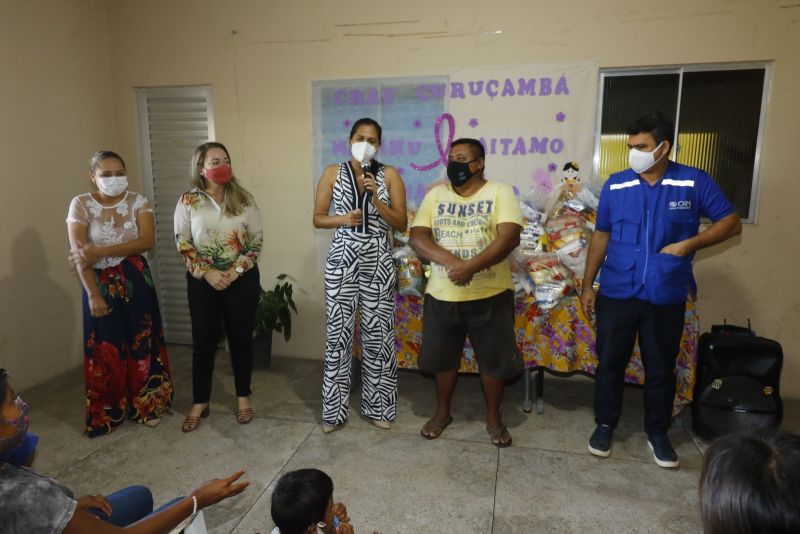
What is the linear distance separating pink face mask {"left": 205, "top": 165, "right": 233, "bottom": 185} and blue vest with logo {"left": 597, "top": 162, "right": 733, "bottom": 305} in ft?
6.39

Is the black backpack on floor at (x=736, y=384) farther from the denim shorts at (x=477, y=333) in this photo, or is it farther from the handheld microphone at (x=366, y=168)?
the handheld microphone at (x=366, y=168)

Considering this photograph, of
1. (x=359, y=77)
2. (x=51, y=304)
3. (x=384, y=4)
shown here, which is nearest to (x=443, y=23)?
(x=384, y=4)

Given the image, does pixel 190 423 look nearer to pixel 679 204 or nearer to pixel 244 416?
pixel 244 416

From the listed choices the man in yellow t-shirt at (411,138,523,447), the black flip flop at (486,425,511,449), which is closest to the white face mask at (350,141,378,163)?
the man in yellow t-shirt at (411,138,523,447)

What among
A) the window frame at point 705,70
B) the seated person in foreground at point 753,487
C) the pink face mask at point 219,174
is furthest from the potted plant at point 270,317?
the seated person in foreground at point 753,487

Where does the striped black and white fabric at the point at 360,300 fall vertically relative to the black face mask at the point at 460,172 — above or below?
below

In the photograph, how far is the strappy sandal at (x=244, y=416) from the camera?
3.02 metres

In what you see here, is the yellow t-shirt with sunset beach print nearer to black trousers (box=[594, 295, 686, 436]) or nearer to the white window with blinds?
black trousers (box=[594, 295, 686, 436])

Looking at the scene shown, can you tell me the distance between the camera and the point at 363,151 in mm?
2572

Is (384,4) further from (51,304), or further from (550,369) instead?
(51,304)

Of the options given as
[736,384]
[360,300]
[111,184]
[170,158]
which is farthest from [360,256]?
[170,158]

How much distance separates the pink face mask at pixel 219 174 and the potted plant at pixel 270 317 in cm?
138

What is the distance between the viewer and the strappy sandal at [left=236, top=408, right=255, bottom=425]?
3.02 metres

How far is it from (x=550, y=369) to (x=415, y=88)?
82.8 inches
